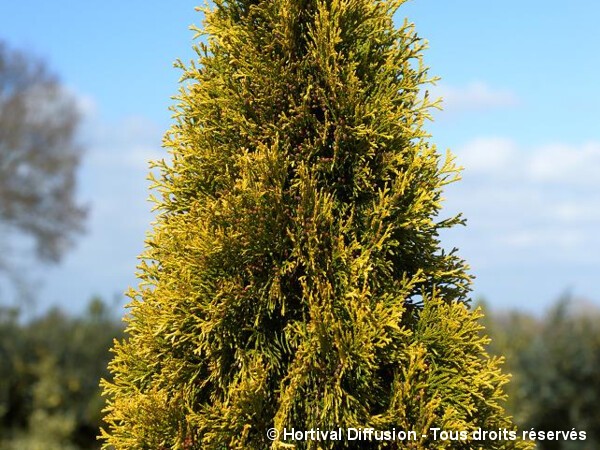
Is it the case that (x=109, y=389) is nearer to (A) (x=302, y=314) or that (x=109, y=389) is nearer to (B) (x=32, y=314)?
(A) (x=302, y=314)

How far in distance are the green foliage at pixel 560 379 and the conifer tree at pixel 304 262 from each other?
9.84m

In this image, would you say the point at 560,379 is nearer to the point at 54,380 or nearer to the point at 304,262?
the point at 54,380

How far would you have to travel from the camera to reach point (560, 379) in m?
14.2

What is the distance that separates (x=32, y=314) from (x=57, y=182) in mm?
13672

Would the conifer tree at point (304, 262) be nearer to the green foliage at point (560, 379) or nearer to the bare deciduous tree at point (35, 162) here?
the green foliage at point (560, 379)

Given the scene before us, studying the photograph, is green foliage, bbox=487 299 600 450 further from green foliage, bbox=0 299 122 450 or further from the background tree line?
green foliage, bbox=0 299 122 450

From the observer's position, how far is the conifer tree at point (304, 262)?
4.19 meters

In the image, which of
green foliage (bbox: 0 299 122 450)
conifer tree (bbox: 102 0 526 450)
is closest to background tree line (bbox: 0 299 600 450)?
green foliage (bbox: 0 299 122 450)

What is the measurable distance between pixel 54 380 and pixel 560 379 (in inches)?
420

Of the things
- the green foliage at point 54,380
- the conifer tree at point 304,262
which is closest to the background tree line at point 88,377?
Answer: the green foliage at point 54,380

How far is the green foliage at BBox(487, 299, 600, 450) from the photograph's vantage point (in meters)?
13.9

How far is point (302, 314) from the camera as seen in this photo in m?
4.36

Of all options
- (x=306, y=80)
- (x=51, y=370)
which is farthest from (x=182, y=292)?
(x=51, y=370)

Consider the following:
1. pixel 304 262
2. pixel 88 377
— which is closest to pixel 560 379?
pixel 88 377
